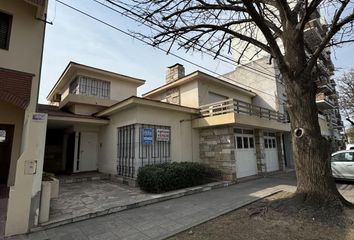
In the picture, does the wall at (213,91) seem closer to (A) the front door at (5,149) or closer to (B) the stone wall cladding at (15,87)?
(B) the stone wall cladding at (15,87)

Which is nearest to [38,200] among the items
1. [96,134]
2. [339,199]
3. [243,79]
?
[339,199]

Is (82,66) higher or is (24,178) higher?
(82,66)

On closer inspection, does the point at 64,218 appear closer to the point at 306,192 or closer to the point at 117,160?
the point at 117,160

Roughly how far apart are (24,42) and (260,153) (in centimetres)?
1224

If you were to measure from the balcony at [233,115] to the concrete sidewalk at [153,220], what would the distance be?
376 centimetres

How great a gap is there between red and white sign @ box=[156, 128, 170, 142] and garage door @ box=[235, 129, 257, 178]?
3637 mm

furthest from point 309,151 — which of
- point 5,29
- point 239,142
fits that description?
point 5,29

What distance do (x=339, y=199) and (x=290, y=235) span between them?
220 centimetres

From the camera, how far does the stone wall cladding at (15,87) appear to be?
6.59 meters

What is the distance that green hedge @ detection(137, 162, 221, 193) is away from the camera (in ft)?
25.4

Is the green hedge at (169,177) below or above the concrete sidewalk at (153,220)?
above

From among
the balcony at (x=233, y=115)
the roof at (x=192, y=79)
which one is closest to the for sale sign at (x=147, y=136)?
the balcony at (x=233, y=115)

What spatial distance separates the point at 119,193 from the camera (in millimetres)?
7707

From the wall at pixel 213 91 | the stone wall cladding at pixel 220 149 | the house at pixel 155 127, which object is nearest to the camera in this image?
the house at pixel 155 127
